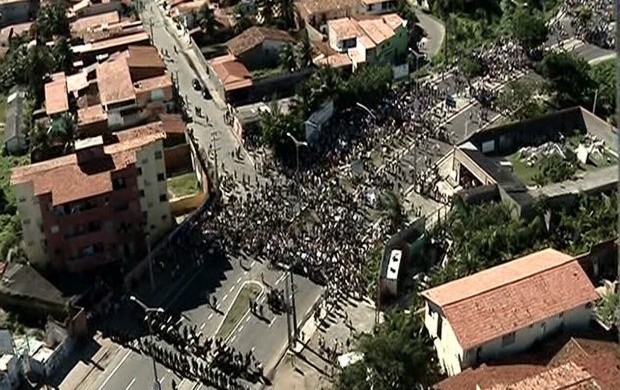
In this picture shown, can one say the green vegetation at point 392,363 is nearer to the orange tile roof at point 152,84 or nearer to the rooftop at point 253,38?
the orange tile roof at point 152,84

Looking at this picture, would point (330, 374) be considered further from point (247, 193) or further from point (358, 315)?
point (247, 193)

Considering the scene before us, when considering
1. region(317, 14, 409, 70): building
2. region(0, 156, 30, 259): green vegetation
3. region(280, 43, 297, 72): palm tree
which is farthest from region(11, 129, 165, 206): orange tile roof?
region(317, 14, 409, 70): building

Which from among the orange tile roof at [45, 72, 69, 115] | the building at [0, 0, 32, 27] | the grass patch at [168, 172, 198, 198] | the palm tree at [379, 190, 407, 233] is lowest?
the building at [0, 0, 32, 27]

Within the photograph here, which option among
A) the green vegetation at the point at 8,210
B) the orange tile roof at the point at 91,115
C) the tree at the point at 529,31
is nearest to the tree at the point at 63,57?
the orange tile roof at the point at 91,115

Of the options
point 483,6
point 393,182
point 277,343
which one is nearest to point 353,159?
point 393,182

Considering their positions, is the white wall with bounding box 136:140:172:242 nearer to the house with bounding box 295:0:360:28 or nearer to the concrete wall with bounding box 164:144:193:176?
the concrete wall with bounding box 164:144:193:176

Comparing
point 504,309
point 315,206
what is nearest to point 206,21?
point 315,206

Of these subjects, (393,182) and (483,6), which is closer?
(393,182)
